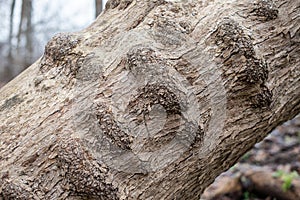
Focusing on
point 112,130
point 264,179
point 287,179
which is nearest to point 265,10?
point 112,130

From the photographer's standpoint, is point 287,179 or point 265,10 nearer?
point 265,10

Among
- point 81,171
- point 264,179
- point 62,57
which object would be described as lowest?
point 264,179

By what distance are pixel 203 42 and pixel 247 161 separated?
3.38 meters

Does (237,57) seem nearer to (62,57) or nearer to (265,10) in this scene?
(265,10)

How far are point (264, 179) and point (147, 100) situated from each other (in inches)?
107

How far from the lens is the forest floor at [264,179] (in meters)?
3.18

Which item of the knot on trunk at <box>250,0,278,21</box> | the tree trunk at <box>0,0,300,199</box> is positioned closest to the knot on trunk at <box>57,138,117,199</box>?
the tree trunk at <box>0,0,300,199</box>

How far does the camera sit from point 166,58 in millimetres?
904

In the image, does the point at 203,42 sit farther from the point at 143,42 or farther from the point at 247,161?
the point at 247,161

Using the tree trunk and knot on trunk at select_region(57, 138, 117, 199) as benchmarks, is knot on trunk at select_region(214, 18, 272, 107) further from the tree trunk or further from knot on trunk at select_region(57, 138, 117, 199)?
knot on trunk at select_region(57, 138, 117, 199)

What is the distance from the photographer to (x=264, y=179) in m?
3.36

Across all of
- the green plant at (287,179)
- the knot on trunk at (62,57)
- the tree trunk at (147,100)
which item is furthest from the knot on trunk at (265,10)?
the green plant at (287,179)

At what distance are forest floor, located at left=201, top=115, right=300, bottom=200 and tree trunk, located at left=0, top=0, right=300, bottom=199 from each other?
2290 mm

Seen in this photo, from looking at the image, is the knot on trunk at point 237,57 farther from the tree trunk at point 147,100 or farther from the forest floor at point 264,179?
the forest floor at point 264,179
